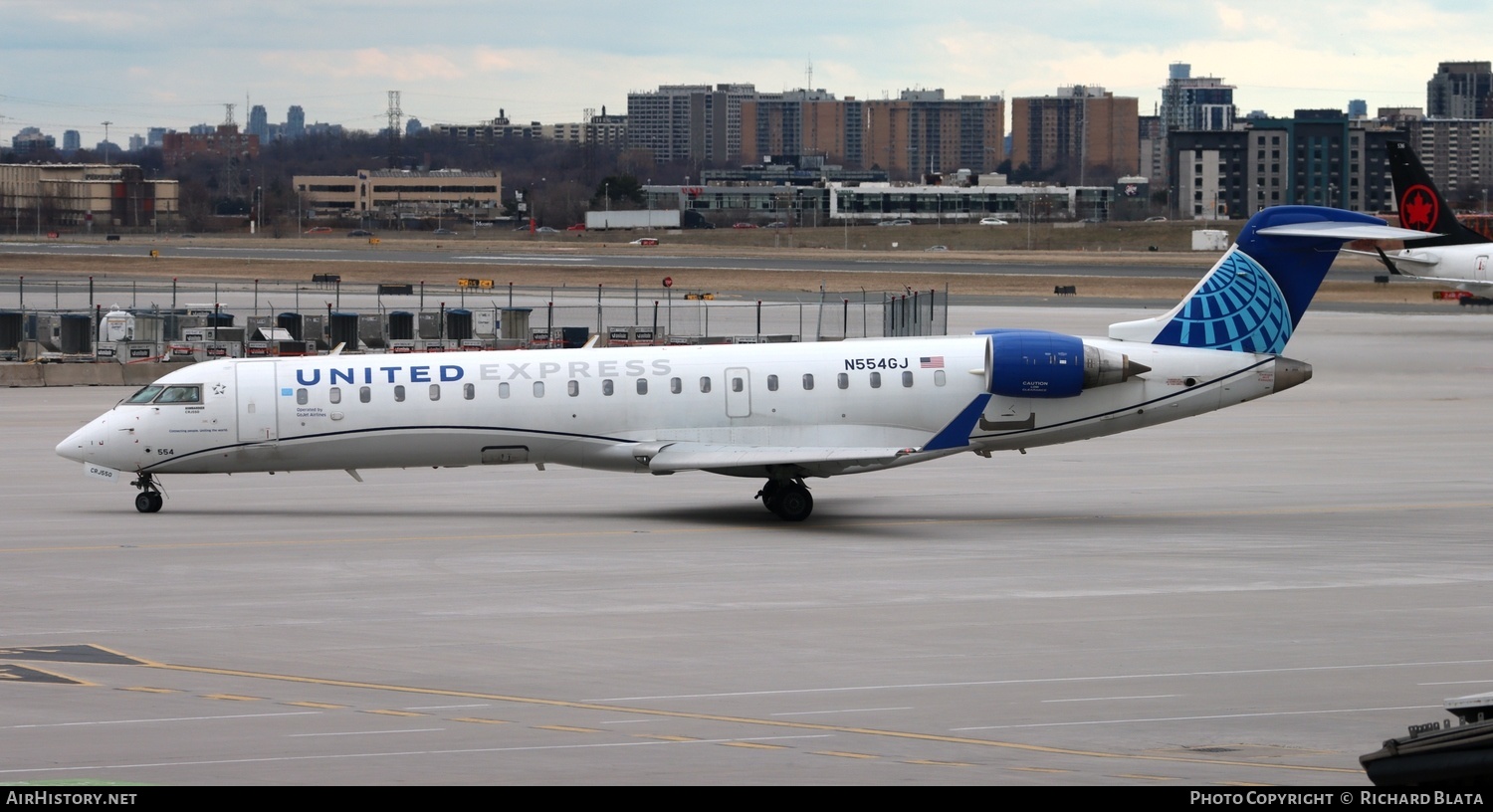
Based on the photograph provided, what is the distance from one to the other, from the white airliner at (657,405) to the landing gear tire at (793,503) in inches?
1.1

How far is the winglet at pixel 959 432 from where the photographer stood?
27.1 meters

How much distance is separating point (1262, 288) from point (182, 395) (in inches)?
732

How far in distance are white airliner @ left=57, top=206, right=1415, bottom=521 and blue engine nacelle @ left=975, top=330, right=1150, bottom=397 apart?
0.02 metres

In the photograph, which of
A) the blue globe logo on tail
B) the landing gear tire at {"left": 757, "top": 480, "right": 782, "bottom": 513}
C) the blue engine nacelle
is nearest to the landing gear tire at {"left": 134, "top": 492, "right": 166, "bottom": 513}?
the landing gear tire at {"left": 757, "top": 480, "right": 782, "bottom": 513}

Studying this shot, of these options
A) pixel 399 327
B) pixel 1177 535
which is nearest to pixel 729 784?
pixel 1177 535

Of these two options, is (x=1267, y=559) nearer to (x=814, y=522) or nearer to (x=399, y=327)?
(x=814, y=522)

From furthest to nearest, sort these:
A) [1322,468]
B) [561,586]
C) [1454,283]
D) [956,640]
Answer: [1454,283] < [1322,468] < [561,586] < [956,640]

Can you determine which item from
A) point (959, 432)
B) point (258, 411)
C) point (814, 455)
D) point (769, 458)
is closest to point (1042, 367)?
point (959, 432)

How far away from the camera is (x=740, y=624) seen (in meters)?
19.6

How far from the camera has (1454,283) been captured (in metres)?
65.9

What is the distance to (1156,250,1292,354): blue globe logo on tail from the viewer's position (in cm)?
2895

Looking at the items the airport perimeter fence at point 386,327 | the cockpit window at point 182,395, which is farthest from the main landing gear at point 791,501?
the airport perimeter fence at point 386,327

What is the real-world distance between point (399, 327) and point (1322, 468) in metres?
36.8

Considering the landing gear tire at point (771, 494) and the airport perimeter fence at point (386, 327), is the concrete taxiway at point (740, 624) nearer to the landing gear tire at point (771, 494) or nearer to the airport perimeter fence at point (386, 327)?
the landing gear tire at point (771, 494)
